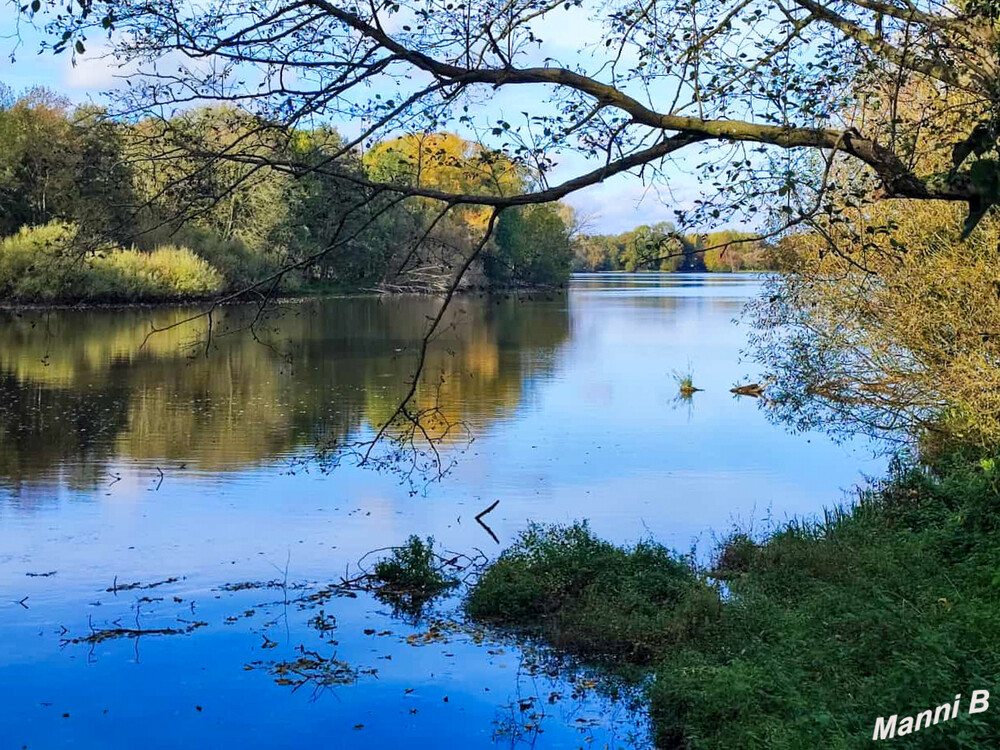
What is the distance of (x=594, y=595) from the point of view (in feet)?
27.6

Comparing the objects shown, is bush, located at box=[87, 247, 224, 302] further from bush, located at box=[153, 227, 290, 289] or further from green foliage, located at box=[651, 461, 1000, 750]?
green foliage, located at box=[651, 461, 1000, 750]

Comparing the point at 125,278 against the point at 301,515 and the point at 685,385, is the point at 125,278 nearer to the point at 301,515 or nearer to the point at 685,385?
the point at 685,385

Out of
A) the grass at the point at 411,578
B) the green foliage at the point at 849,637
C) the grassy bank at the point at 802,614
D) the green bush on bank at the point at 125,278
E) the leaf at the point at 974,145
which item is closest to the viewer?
the leaf at the point at 974,145

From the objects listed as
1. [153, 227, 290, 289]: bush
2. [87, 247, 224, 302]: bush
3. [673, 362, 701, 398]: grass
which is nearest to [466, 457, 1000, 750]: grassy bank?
[673, 362, 701, 398]: grass

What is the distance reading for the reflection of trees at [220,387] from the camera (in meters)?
16.0

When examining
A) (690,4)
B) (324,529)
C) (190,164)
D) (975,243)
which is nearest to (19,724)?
(190,164)

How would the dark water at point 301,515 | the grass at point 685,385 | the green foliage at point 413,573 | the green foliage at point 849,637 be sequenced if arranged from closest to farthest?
1. the green foliage at point 849,637
2. the dark water at point 301,515
3. the green foliage at point 413,573
4. the grass at point 685,385

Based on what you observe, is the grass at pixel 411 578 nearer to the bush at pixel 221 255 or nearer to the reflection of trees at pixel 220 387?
the reflection of trees at pixel 220 387

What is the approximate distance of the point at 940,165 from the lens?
10625mm

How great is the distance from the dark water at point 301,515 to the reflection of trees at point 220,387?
0.33 ft

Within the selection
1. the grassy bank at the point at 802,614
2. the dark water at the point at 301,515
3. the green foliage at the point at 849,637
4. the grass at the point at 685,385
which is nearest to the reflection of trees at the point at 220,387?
the dark water at the point at 301,515

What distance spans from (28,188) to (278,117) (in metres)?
41.6

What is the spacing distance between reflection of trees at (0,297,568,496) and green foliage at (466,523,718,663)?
2.11m

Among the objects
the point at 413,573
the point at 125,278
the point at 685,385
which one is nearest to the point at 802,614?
the point at 413,573
